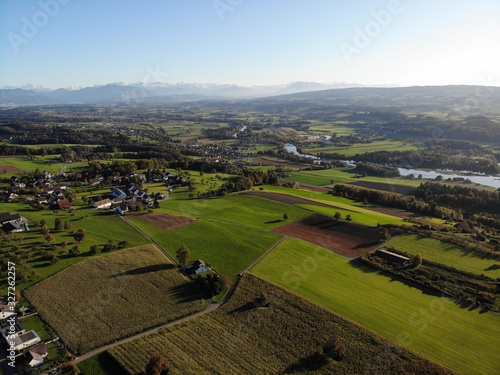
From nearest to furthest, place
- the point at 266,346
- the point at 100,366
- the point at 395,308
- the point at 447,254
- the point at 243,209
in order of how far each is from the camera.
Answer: the point at 100,366 → the point at 266,346 → the point at 395,308 → the point at 447,254 → the point at 243,209

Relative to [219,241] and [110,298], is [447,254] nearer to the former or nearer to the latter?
[219,241]

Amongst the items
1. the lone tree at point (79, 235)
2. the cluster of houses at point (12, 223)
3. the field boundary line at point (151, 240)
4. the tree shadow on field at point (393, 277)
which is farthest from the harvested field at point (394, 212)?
the cluster of houses at point (12, 223)

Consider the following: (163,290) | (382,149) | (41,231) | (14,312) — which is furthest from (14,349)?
(382,149)

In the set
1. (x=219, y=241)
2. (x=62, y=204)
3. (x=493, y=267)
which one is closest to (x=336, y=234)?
(x=219, y=241)

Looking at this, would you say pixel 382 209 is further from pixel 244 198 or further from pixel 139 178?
pixel 139 178

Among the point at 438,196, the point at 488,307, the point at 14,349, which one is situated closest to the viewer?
the point at 14,349
